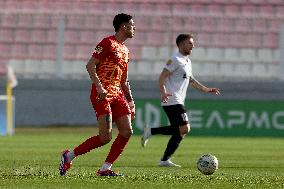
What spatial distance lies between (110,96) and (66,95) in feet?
57.3

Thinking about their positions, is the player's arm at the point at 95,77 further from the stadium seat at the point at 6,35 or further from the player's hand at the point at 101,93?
the stadium seat at the point at 6,35

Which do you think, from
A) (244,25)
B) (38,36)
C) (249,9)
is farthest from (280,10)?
(38,36)

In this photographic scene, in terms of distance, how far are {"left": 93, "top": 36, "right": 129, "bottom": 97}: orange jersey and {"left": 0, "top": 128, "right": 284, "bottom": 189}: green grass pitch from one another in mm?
982

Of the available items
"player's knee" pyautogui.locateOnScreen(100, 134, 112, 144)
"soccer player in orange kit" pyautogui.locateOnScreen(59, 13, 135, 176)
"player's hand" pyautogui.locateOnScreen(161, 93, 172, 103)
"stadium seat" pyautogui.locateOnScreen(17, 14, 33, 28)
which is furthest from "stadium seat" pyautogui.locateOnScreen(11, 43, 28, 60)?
"player's knee" pyautogui.locateOnScreen(100, 134, 112, 144)

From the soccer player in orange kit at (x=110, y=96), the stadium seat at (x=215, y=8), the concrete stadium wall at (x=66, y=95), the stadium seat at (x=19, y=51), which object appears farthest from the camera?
the stadium seat at (x=215, y=8)

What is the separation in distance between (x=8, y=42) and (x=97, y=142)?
19.2 metres

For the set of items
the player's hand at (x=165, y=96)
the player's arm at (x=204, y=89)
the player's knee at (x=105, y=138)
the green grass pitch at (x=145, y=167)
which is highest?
the player's arm at (x=204, y=89)

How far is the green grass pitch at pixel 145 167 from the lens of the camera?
908 cm

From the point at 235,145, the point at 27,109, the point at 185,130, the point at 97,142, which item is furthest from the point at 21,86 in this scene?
the point at 97,142

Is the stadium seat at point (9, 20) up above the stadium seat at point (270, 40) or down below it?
above

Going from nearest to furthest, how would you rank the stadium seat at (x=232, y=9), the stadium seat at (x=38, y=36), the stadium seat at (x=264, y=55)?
the stadium seat at (x=264, y=55) → the stadium seat at (x=38, y=36) → the stadium seat at (x=232, y=9)

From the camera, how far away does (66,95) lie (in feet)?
90.5

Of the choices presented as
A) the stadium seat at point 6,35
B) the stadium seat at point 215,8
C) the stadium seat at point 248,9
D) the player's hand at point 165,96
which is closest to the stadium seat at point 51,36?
the stadium seat at point 6,35

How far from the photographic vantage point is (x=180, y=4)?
3044 cm
